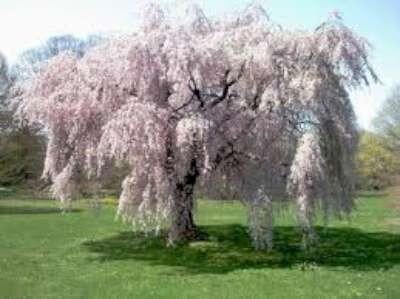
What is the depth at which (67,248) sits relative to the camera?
2333 cm

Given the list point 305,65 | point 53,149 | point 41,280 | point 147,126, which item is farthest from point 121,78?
point 41,280

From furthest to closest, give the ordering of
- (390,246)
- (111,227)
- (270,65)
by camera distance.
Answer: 1. (111,227)
2. (390,246)
3. (270,65)

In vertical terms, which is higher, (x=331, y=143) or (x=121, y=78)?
(x=121, y=78)

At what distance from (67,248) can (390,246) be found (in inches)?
390

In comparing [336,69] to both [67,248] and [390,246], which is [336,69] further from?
[67,248]

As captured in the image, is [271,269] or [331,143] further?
[331,143]

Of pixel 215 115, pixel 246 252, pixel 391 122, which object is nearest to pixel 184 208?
pixel 246 252

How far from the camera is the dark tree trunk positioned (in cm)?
2139

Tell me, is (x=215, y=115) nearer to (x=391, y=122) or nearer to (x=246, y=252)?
(x=246, y=252)

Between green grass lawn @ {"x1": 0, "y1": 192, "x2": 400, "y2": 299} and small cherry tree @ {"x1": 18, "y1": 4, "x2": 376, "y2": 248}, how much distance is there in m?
1.21

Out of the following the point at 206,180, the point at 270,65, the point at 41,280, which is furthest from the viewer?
the point at 206,180

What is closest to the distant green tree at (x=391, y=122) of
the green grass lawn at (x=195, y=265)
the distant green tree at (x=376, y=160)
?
the distant green tree at (x=376, y=160)

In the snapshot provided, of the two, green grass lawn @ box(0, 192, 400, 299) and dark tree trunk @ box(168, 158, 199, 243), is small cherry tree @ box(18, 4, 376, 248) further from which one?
green grass lawn @ box(0, 192, 400, 299)

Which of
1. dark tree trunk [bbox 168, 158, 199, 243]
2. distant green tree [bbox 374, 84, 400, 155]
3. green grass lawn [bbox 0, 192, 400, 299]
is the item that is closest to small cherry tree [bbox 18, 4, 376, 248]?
dark tree trunk [bbox 168, 158, 199, 243]
